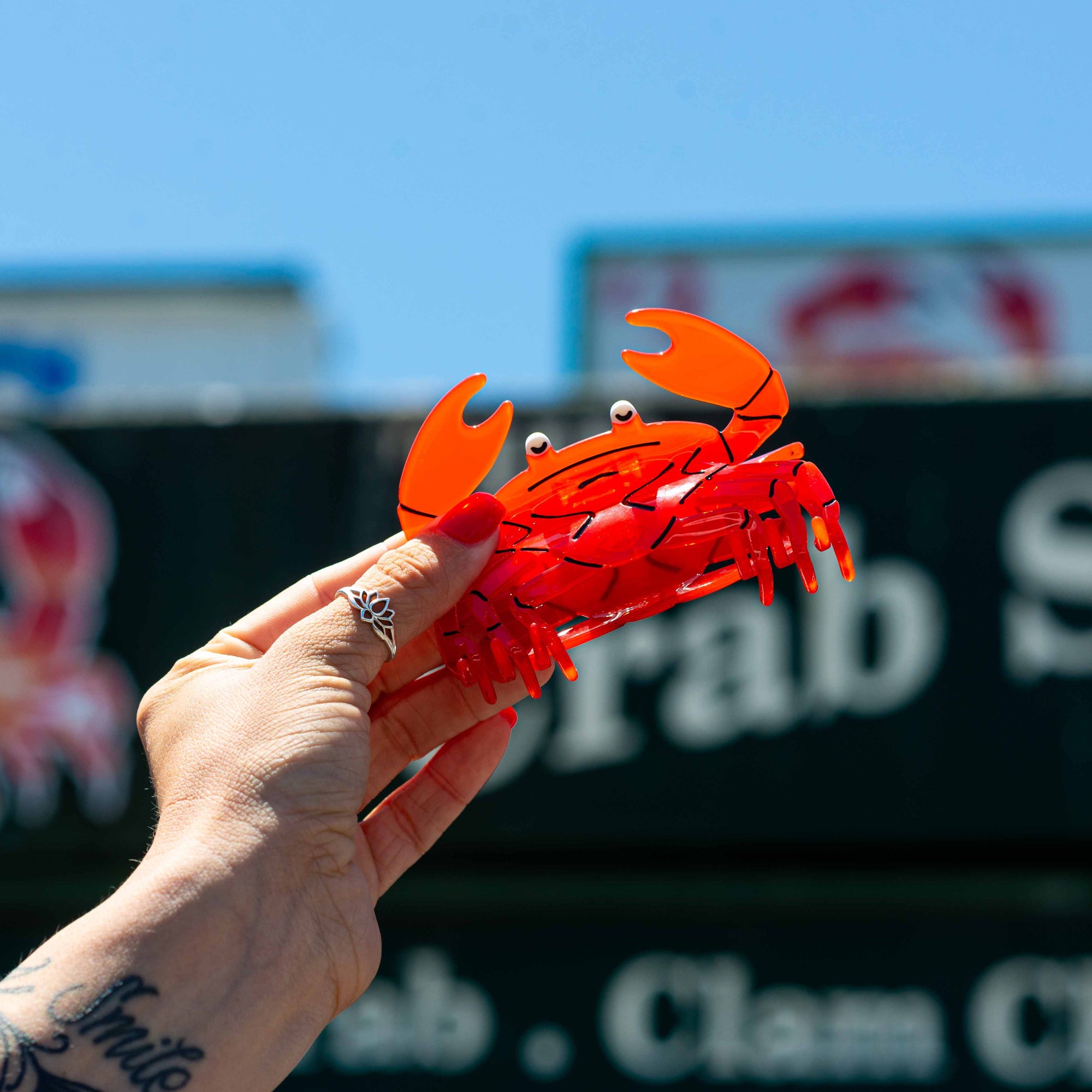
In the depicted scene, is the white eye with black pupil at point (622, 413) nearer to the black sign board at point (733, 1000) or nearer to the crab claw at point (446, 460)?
the crab claw at point (446, 460)

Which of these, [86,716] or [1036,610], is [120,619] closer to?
[86,716]

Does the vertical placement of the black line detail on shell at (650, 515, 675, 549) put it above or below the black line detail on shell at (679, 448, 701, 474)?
below

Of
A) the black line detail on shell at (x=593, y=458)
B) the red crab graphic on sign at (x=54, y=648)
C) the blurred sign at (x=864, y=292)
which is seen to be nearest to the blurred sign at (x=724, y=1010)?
the red crab graphic on sign at (x=54, y=648)

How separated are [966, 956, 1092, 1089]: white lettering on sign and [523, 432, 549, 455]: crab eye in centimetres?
298

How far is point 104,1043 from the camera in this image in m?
1.23

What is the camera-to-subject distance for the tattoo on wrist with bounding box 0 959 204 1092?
120 centimetres

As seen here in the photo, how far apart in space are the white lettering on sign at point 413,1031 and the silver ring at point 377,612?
9.27 feet

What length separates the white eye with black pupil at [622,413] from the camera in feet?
5.10

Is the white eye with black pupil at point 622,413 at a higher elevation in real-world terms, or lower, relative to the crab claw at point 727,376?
lower

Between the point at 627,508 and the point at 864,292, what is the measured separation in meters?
8.20

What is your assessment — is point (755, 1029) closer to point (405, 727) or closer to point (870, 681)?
point (870, 681)

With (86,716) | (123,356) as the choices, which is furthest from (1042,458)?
(123,356)

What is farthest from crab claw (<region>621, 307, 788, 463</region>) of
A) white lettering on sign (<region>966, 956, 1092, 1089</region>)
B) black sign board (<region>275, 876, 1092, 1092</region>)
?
white lettering on sign (<region>966, 956, 1092, 1089</region>)

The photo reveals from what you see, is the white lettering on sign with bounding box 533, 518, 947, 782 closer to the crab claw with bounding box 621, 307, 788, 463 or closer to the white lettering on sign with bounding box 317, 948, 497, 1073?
the white lettering on sign with bounding box 317, 948, 497, 1073
